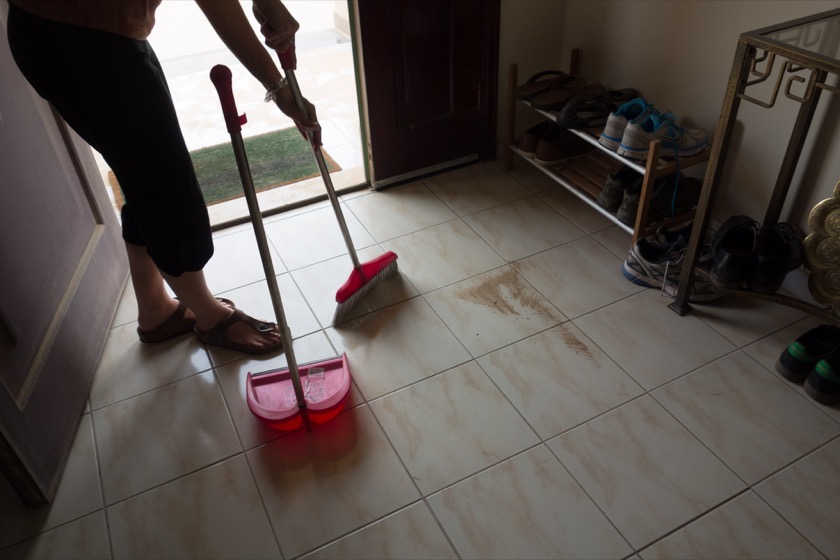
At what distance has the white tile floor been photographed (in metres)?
1.40

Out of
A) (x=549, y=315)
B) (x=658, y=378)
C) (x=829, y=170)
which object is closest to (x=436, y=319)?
(x=549, y=315)

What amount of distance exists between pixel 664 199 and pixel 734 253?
0.35 meters

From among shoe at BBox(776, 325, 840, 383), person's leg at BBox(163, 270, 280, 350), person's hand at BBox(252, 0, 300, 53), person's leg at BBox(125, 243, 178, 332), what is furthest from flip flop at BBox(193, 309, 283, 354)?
shoe at BBox(776, 325, 840, 383)

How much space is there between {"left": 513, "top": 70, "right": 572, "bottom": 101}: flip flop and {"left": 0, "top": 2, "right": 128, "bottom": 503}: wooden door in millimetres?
1432

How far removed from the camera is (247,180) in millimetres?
1301

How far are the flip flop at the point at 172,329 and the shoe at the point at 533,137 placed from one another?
1207 mm

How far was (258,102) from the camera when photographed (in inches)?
130

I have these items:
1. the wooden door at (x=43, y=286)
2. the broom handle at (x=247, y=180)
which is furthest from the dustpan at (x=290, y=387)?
the wooden door at (x=43, y=286)

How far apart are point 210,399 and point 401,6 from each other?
140 centimetres

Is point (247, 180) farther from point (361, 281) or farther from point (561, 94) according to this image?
point (561, 94)

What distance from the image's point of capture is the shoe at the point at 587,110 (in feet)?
7.12

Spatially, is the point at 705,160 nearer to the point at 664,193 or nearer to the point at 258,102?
the point at 664,193

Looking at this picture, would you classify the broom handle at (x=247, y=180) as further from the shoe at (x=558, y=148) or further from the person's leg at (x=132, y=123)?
the shoe at (x=558, y=148)

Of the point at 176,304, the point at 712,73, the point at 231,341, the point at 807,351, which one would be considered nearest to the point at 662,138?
the point at 712,73
